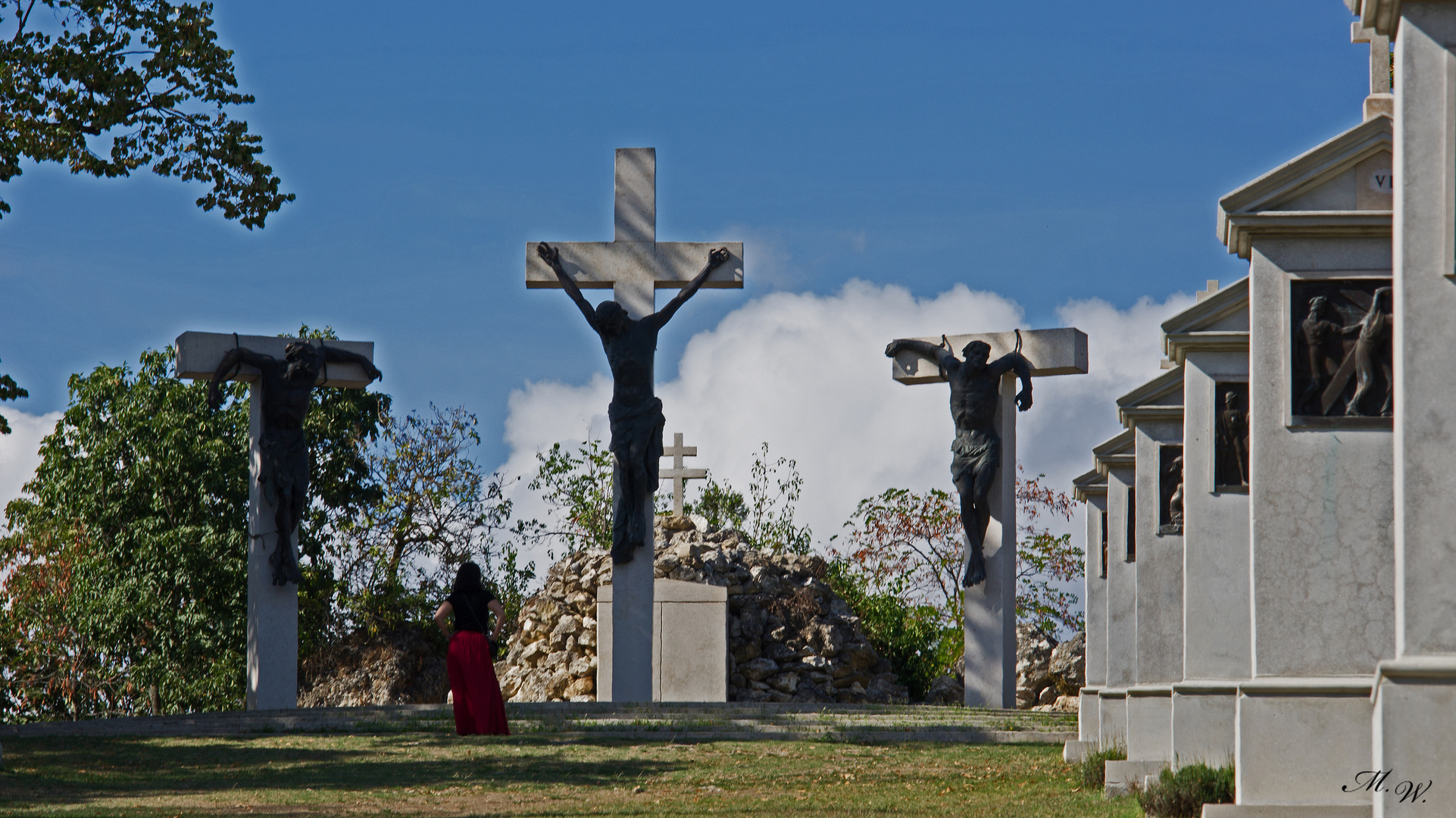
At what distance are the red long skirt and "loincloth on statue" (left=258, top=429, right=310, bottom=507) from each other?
604cm

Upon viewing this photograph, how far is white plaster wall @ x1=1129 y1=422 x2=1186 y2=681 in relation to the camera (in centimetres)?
952

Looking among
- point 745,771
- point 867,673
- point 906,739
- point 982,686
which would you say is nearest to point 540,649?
point 867,673

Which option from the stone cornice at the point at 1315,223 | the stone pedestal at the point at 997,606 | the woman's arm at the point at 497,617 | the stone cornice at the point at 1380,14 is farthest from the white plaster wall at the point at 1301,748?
the stone pedestal at the point at 997,606

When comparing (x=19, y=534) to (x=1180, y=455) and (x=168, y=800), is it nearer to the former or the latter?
(x=168, y=800)

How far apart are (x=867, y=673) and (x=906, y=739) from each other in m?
9.58

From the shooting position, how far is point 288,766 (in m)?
9.83

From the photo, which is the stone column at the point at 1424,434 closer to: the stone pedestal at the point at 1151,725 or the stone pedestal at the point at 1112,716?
the stone pedestal at the point at 1151,725

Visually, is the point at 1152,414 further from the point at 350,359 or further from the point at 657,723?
the point at 350,359

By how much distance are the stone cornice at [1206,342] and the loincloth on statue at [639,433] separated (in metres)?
8.23

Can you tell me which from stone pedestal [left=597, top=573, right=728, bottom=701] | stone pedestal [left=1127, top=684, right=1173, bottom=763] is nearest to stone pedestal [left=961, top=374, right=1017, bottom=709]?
stone pedestal [left=597, top=573, right=728, bottom=701]

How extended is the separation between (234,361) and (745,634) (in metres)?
7.16

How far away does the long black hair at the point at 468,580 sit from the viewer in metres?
11.0

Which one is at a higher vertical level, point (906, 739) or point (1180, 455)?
point (1180, 455)

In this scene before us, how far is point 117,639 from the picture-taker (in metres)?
24.7
